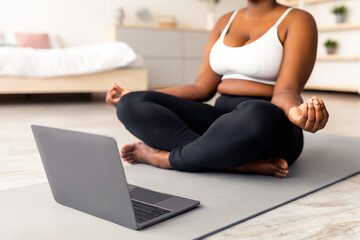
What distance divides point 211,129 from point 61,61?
9.26 feet

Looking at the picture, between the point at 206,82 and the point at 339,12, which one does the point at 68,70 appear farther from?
the point at 339,12

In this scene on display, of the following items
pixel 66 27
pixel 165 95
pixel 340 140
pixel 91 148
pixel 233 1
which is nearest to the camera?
pixel 91 148

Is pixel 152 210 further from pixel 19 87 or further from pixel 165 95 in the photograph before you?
pixel 19 87

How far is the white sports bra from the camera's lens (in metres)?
1.56

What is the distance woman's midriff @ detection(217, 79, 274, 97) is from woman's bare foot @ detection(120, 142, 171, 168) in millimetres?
344

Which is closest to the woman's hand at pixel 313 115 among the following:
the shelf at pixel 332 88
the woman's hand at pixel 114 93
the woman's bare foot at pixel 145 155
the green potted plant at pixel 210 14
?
the woman's bare foot at pixel 145 155

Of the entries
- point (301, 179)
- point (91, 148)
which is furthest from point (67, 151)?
point (301, 179)

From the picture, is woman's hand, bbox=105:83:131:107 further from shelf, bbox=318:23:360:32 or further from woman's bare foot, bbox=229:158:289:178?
shelf, bbox=318:23:360:32

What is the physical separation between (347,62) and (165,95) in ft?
14.9

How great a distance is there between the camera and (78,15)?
563 centimetres

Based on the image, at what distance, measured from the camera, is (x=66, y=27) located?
5.57m

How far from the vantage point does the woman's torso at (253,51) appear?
5.12 feet

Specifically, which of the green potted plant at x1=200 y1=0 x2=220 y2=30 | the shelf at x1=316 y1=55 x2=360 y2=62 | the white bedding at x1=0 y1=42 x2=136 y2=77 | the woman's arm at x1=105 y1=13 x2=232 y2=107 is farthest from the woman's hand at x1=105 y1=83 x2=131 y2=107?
the green potted plant at x1=200 y1=0 x2=220 y2=30

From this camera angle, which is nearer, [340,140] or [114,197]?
[114,197]
